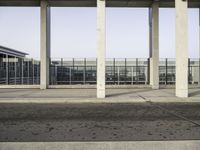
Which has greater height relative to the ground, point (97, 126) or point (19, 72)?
point (19, 72)

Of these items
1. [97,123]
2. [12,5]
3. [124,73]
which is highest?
[12,5]

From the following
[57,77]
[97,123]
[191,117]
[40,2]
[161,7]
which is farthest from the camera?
[57,77]

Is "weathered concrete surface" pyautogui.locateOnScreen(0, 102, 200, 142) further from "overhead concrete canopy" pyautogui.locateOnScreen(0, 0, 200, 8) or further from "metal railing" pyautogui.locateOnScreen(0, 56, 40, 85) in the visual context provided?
"metal railing" pyautogui.locateOnScreen(0, 56, 40, 85)

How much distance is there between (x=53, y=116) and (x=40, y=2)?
52.0ft

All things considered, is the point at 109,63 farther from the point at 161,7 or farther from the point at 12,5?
the point at 12,5

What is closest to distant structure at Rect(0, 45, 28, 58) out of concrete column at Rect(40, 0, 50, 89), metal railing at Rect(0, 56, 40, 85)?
metal railing at Rect(0, 56, 40, 85)

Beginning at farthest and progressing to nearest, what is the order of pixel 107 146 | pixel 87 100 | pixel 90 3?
pixel 90 3
pixel 87 100
pixel 107 146

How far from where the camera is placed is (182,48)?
54.0 feet

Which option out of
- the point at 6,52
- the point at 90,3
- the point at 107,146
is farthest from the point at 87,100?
the point at 6,52

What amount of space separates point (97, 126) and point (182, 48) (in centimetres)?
1008

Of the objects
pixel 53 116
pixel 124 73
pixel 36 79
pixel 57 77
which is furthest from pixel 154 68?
pixel 53 116

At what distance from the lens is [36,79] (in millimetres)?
29297

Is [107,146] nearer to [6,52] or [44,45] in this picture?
[44,45]

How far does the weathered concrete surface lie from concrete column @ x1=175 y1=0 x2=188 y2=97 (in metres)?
5.35
